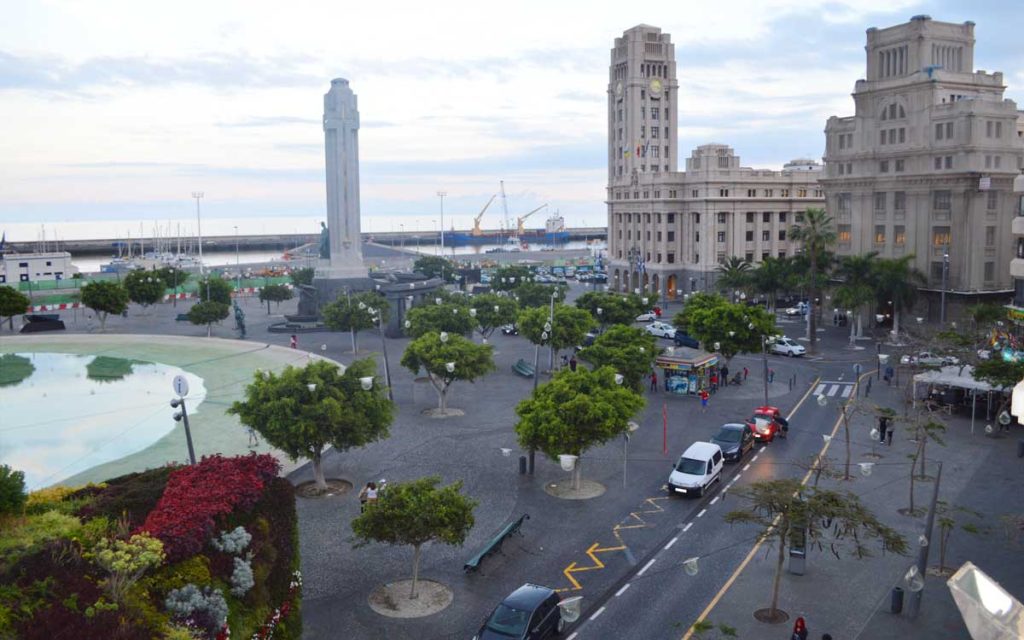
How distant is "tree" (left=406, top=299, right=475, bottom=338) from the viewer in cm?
6219

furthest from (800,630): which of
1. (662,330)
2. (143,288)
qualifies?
(143,288)

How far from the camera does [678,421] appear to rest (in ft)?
155

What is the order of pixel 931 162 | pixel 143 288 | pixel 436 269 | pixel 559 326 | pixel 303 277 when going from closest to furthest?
pixel 559 326 → pixel 931 162 → pixel 143 288 → pixel 303 277 → pixel 436 269

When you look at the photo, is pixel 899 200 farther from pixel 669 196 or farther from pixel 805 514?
pixel 805 514

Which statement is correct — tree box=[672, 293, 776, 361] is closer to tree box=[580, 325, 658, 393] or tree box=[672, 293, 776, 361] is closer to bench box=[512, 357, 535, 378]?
tree box=[580, 325, 658, 393]

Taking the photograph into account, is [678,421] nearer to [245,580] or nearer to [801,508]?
[801,508]

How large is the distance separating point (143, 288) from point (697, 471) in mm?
72922

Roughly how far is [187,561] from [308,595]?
27.8ft

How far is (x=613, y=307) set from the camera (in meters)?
69.8

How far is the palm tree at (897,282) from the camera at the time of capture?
7238 cm

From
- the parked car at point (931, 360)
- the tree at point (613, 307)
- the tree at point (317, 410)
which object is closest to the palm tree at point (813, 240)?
the tree at point (613, 307)

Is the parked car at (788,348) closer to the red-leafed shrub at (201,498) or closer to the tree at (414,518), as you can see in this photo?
the tree at (414,518)

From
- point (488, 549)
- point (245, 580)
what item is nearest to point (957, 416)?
point (488, 549)

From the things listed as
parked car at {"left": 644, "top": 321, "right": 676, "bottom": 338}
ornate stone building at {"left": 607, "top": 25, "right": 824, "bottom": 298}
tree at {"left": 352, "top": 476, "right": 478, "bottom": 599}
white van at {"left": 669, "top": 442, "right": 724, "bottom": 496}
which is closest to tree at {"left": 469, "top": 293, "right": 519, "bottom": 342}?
parked car at {"left": 644, "top": 321, "right": 676, "bottom": 338}
